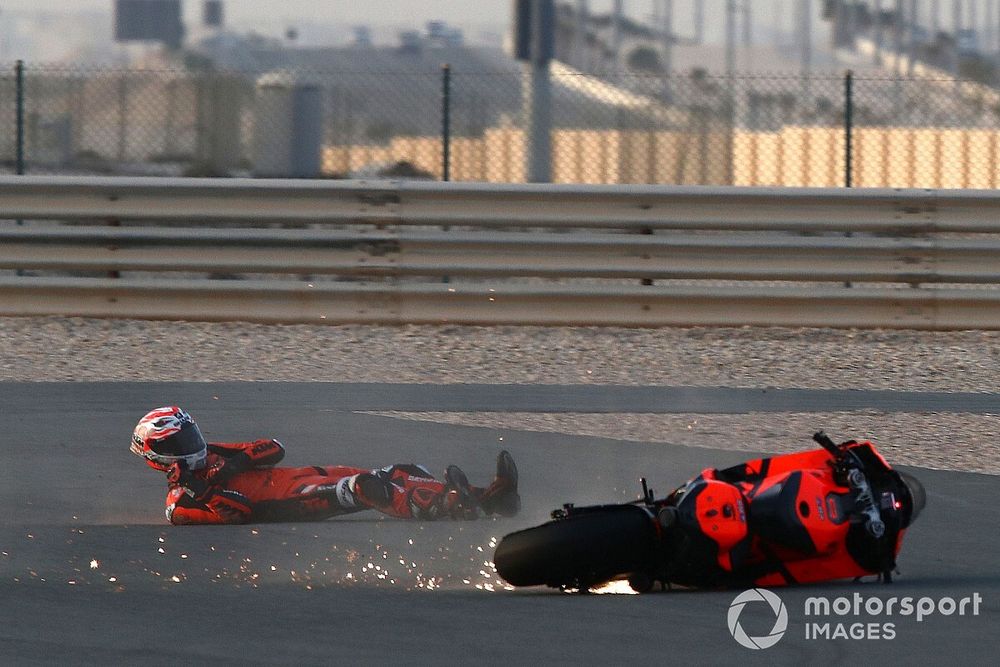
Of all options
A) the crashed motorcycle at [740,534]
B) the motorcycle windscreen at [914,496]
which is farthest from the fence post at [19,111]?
the motorcycle windscreen at [914,496]

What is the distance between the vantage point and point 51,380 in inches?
335

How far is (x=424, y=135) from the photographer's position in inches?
727

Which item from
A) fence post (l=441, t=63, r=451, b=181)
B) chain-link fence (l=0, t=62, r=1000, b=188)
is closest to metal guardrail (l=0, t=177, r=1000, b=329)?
fence post (l=441, t=63, r=451, b=181)

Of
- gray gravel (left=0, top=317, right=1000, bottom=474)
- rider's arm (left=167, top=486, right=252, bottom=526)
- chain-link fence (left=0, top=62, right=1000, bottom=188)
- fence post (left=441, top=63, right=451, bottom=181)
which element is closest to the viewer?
rider's arm (left=167, top=486, right=252, bottom=526)

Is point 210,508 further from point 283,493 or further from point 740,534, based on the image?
point 740,534

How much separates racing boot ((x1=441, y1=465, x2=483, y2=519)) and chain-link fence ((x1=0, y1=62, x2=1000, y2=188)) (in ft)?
22.7

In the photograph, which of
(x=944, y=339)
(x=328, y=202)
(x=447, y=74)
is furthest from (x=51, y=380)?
(x=944, y=339)

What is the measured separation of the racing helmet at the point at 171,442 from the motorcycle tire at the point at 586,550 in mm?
1545

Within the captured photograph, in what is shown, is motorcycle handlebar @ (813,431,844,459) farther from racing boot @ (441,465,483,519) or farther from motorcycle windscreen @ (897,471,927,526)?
racing boot @ (441,465,483,519)

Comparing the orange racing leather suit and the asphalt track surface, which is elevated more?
the orange racing leather suit

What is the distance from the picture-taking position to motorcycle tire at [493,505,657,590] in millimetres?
4637

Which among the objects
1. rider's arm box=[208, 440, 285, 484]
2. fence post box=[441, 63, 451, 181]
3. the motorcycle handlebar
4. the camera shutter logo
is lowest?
the camera shutter logo

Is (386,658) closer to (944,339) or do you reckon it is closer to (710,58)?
(944,339)

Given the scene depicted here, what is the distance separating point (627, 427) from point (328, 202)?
352 cm
